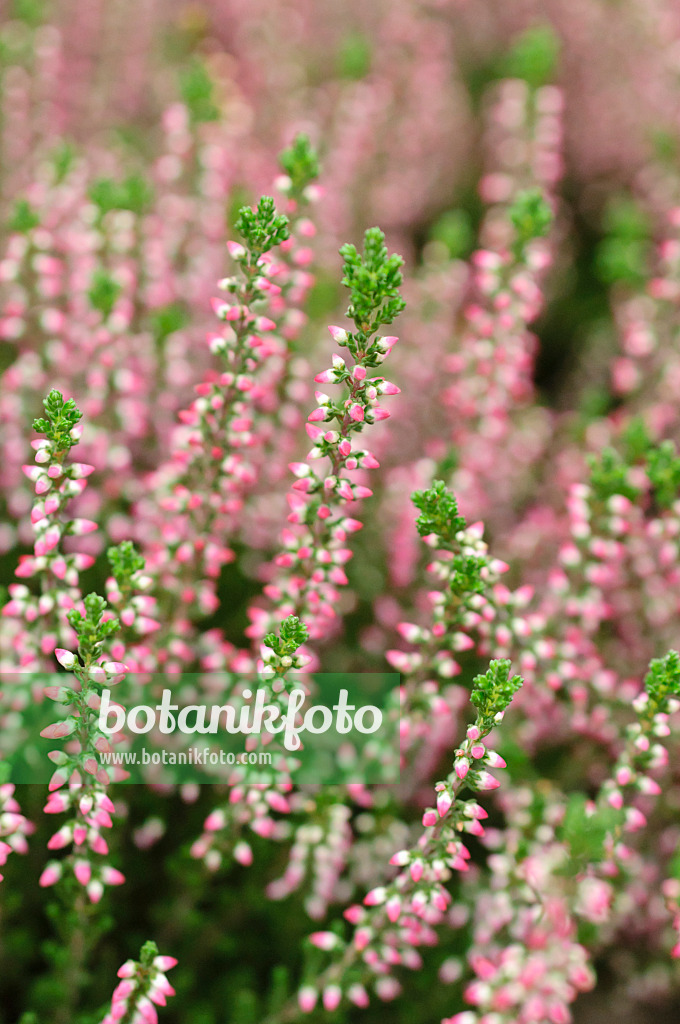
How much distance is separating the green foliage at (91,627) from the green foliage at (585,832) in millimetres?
1559

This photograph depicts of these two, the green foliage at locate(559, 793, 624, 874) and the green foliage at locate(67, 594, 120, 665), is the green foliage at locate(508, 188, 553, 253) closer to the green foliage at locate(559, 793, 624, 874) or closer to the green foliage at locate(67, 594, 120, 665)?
the green foliage at locate(559, 793, 624, 874)

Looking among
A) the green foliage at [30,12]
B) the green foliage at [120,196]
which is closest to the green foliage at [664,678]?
the green foliage at [120,196]

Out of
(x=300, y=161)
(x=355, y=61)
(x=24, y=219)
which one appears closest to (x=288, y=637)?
(x=300, y=161)

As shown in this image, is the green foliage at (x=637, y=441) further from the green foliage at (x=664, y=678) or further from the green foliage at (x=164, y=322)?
the green foliage at (x=164, y=322)

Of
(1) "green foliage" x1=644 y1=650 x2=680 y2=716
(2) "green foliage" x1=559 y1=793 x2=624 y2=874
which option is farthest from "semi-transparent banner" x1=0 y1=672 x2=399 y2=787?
(1) "green foliage" x1=644 y1=650 x2=680 y2=716

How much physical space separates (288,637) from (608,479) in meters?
1.54

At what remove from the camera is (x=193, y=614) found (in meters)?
3.64

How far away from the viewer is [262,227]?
267cm

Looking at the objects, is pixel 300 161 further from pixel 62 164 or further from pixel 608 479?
pixel 608 479

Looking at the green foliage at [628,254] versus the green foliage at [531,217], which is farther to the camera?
the green foliage at [628,254]

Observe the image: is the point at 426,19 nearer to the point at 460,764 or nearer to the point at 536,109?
the point at 536,109

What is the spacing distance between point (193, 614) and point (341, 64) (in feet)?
12.6

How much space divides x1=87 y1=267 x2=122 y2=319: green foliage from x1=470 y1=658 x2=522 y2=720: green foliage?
7.60 ft

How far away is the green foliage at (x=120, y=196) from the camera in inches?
156
